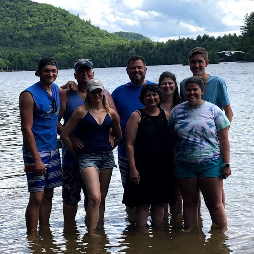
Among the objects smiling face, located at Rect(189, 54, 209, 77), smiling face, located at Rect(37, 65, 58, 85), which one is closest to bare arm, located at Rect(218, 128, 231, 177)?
smiling face, located at Rect(189, 54, 209, 77)

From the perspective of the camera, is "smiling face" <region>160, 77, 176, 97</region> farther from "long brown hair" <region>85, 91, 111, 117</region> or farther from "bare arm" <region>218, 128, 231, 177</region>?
"bare arm" <region>218, 128, 231, 177</region>

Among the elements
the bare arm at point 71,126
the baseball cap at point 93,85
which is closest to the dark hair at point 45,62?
the baseball cap at point 93,85

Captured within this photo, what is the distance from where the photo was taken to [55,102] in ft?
22.4

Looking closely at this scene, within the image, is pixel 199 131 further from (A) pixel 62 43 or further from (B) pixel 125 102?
(A) pixel 62 43

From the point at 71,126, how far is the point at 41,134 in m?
0.38

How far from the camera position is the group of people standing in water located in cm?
658

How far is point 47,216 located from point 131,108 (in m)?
1.87

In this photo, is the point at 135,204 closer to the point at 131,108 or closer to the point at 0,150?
the point at 131,108

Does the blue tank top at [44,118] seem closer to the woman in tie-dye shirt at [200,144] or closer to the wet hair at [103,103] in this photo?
the wet hair at [103,103]

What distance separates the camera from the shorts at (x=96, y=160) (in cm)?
677

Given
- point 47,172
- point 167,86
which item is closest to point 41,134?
point 47,172

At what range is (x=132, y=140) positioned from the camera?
22.4ft

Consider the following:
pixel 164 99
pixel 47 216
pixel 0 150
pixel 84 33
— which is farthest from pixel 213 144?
pixel 84 33

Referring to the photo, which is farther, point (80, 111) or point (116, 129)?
point (116, 129)
